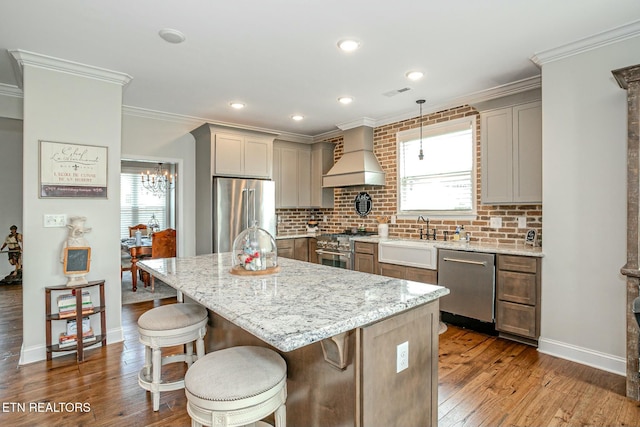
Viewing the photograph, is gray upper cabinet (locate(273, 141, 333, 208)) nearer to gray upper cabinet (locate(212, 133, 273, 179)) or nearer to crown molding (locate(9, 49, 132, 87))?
gray upper cabinet (locate(212, 133, 273, 179))

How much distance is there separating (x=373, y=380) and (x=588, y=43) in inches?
119

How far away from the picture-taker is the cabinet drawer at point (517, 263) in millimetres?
3010

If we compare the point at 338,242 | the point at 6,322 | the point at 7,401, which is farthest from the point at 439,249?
the point at 6,322

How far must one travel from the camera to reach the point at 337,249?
4.86 meters

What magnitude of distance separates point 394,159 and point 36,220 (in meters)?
4.11

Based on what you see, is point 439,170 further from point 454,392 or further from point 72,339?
point 72,339

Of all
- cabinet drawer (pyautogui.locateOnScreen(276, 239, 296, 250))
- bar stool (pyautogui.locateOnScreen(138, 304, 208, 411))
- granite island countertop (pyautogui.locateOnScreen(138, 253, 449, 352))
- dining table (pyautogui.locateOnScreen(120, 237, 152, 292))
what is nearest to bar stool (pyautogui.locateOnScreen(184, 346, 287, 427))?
granite island countertop (pyautogui.locateOnScreen(138, 253, 449, 352))

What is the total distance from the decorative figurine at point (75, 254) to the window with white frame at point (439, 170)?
3.72 metres

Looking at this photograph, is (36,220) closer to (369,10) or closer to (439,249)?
(369,10)

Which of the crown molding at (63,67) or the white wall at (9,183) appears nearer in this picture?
the crown molding at (63,67)

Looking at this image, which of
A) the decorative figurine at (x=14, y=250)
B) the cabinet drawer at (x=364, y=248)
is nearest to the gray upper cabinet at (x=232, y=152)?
the cabinet drawer at (x=364, y=248)

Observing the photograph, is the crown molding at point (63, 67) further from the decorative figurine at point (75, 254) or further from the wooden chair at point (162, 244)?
the wooden chair at point (162, 244)

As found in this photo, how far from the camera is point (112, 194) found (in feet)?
10.9

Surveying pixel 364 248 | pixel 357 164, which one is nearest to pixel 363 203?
pixel 357 164
